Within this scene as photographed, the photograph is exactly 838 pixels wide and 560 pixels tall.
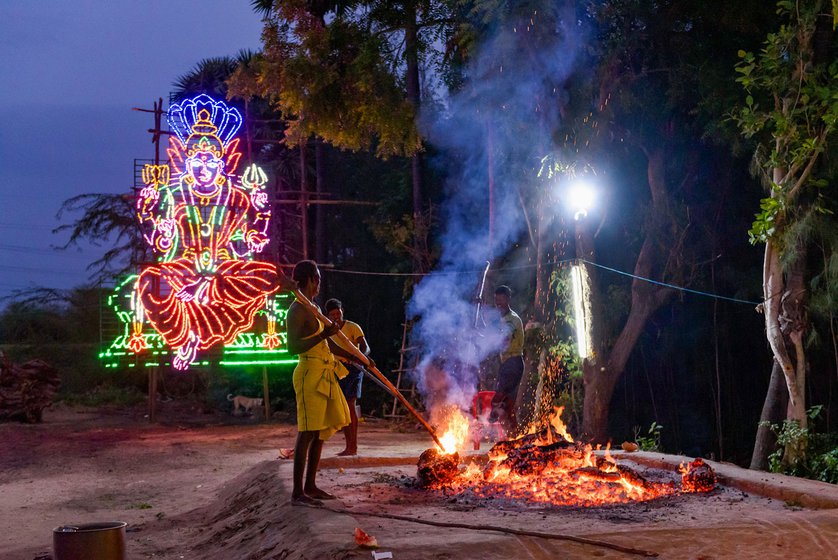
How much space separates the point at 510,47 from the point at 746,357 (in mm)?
7847

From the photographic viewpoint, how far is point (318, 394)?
6156mm

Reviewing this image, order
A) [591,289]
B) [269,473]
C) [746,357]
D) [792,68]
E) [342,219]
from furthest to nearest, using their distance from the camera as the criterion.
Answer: [342,219], [746,357], [591,289], [792,68], [269,473]

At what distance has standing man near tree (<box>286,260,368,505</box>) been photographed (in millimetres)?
6105

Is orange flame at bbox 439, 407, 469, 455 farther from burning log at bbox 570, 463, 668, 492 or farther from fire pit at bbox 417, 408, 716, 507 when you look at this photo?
burning log at bbox 570, 463, 668, 492

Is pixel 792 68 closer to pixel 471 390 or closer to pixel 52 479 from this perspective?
pixel 471 390

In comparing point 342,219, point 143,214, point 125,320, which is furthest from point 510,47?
point 342,219

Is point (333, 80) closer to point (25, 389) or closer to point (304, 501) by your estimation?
point (25, 389)

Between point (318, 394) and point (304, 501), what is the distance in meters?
0.88

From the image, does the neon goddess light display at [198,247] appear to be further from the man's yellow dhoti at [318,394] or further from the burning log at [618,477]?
the burning log at [618,477]

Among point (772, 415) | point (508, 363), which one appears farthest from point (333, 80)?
point (772, 415)

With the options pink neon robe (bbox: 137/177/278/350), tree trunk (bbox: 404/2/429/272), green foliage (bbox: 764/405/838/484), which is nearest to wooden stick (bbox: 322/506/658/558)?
green foliage (bbox: 764/405/838/484)

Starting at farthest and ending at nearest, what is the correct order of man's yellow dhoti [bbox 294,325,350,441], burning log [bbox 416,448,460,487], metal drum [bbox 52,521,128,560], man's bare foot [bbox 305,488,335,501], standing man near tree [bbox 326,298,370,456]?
standing man near tree [bbox 326,298,370,456] → burning log [bbox 416,448,460,487] → man's bare foot [bbox 305,488,335,501] → man's yellow dhoti [bbox 294,325,350,441] → metal drum [bbox 52,521,128,560]

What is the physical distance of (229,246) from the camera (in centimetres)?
1730

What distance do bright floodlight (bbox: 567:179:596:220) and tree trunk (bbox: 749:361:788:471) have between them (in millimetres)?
4513
